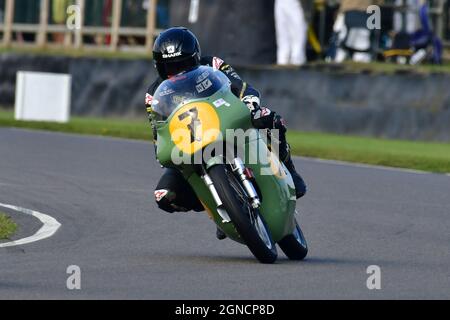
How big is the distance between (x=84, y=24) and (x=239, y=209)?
2086 centimetres

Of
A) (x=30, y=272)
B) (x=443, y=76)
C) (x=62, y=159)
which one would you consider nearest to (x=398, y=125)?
(x=443, y=76)

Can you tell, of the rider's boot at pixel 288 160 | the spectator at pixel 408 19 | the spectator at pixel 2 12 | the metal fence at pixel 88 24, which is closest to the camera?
the rider's boot at pixel 288 160

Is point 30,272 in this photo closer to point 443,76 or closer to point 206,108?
point 206,108

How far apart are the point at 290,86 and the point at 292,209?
12233mm

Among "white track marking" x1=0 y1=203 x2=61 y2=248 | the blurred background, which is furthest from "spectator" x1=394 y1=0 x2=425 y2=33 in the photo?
"white track marking" x1=0 y1=203 x2=61 y2=248

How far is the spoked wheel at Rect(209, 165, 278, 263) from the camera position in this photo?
9.19 metres

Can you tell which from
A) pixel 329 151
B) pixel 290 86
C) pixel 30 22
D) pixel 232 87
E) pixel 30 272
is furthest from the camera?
pixel 30 22

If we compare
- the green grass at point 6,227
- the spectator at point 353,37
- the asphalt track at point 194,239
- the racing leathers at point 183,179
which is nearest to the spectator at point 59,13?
the spectator at point 353,37

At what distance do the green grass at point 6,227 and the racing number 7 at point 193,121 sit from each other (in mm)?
1922

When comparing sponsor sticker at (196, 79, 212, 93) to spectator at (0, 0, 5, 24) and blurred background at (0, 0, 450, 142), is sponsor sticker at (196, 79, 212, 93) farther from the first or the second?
spectator at (0, 0, 5, 24)

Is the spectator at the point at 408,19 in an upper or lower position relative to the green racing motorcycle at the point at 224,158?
upper

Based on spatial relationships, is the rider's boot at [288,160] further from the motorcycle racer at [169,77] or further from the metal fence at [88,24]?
the metal fence at [88,24]

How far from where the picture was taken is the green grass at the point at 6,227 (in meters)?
10.8
